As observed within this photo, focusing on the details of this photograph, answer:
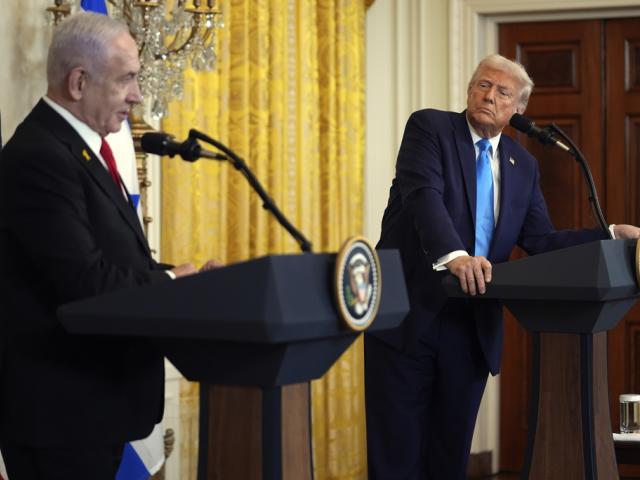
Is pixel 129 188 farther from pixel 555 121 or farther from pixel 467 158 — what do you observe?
pixel 555 121

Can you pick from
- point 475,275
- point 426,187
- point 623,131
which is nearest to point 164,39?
point 426,187

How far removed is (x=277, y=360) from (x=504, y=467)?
14.3 feet

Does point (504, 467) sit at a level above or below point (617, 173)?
below

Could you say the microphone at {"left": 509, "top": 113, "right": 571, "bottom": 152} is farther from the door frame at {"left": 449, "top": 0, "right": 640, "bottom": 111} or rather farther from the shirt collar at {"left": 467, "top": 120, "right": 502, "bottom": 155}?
the door frame at {"left": 449, "top": 0, "right": 640, "bottom": 111}

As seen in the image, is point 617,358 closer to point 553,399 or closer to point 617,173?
point 617,173

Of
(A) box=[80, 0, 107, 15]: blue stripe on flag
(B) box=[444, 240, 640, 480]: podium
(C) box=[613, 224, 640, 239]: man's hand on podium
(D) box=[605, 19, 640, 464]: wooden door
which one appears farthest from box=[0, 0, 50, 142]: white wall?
(D) box=[605, 19, 640, 464]: wooden door

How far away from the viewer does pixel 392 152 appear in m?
6.05

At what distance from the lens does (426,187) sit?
322cm

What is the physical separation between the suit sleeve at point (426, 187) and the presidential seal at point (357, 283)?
0.93m

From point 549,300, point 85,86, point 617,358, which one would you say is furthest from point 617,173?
point 85,86

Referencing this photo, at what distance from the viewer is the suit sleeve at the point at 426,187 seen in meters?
3.05

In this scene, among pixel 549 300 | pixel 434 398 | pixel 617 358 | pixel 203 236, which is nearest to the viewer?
pixel 549 300

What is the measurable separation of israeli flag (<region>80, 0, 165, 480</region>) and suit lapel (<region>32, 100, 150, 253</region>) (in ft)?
3.95

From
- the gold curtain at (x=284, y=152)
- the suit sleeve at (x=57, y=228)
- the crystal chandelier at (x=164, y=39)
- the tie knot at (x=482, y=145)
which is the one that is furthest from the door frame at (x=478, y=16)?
→ the suit sleeve at (x=57, y=228)
